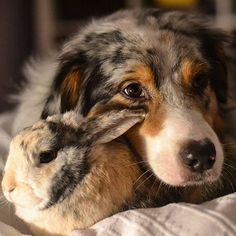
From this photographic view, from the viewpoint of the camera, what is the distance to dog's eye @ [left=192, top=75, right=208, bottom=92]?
124 centimetres

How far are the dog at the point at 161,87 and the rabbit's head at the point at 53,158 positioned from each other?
120 mm

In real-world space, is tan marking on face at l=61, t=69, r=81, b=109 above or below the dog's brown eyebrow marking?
below

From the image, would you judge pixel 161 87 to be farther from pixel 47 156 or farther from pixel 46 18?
pixel 46 18

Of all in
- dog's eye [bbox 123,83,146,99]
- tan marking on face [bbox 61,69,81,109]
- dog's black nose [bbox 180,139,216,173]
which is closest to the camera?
dog's black nose [bbox 180,139,216,173]

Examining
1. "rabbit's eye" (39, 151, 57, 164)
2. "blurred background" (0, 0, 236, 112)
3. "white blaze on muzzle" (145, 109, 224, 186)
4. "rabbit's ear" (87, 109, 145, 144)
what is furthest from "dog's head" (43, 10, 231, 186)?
"blurred background" (0, 0, 236, 112)

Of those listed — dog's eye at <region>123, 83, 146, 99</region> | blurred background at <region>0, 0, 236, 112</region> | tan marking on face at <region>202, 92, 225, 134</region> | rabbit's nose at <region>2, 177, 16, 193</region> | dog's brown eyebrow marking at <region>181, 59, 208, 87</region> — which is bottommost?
blurred background at <region>0, 0, 236, 112</region>

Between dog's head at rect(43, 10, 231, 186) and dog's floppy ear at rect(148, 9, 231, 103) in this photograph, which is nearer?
dog's head at rect(43, 10, 231, 186)

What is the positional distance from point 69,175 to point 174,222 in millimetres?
221

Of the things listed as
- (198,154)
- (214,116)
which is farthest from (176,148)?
(214,116)

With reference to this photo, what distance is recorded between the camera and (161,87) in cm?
119

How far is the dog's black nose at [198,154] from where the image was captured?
1022 millimetres

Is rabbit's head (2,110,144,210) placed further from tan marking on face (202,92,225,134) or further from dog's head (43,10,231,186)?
tan marking on face (202,92,225,134)

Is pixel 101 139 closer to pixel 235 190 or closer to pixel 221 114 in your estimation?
pixel 235 190

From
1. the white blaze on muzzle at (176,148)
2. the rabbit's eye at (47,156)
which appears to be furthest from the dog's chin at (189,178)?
the rabbit's eye at (47,156)
